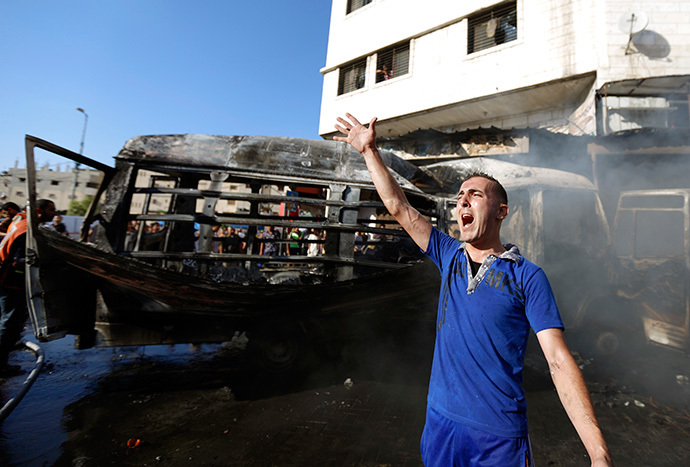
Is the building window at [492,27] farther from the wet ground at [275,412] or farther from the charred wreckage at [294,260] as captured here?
the wet ground at [275,412]

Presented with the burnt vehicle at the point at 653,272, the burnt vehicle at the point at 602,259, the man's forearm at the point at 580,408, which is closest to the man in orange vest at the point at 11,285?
the man's forearm at the point at 580,408

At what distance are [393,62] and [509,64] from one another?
4995 mm

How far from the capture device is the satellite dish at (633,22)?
8.41m

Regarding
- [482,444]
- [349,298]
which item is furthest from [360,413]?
[482,444]

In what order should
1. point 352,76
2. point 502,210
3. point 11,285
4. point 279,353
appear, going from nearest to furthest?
point 502,210 < point 11,285 < point 279,353 < point 352,76

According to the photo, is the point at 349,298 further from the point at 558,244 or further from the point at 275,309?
the point at 558,244

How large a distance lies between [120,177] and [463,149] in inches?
367

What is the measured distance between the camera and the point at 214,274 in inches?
176

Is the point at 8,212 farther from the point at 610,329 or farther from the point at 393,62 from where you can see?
the point at 393,62

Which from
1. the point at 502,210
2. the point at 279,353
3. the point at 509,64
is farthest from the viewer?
the point at 509,64

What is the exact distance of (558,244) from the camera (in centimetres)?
499

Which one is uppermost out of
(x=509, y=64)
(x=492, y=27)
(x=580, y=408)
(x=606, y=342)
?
(x=492, y=27)

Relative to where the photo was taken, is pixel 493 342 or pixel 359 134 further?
pixel 359 134

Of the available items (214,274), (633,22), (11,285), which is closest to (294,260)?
(214,274)
